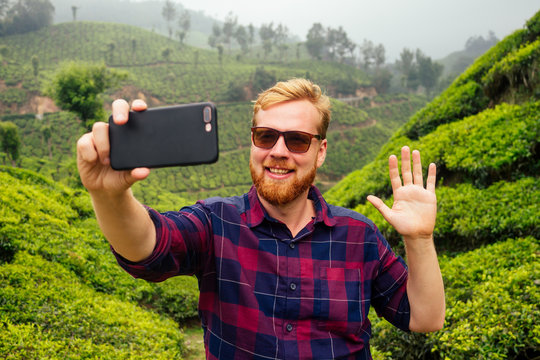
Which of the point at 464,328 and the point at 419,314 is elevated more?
the point at 419,314

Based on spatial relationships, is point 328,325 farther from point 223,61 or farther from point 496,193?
point 223,61

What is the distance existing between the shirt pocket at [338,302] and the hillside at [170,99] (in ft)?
79.3

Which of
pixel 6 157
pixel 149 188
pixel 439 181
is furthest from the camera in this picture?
pixel 149 188

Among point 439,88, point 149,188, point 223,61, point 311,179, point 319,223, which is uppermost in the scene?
point 223,61

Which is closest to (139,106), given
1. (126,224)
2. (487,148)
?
(126,224)

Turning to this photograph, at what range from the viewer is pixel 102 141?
1290mm

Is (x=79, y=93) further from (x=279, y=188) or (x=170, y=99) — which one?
(x=170, y=99)

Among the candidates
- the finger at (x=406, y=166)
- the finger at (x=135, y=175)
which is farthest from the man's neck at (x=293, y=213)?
the finger at (x=135, y=175)

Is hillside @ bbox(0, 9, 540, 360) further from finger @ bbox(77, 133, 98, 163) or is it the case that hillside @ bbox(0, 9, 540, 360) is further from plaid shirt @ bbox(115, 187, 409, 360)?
finger @ bbox(77, 133, 98, 163)

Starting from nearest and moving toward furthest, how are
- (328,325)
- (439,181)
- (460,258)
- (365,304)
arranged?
(328,325)
(365,304)
(460,258)
(439,181)

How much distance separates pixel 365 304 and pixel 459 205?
4356mm

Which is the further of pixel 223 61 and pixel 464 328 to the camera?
pixel 223 61

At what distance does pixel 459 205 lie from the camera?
215 inches

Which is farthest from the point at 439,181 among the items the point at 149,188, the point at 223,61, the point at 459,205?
the point at 223,61
